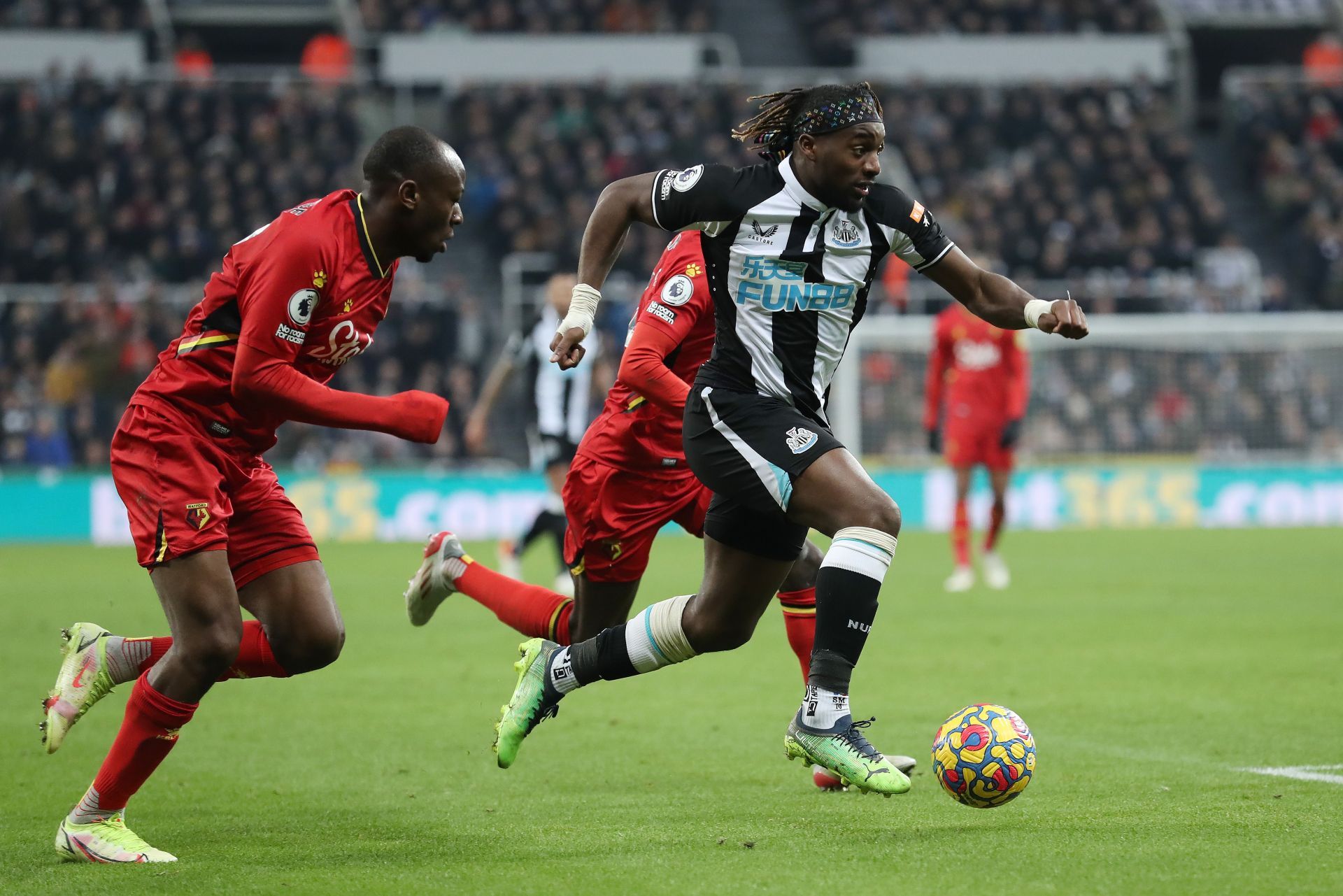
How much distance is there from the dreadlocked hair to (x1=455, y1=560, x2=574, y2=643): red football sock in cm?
204

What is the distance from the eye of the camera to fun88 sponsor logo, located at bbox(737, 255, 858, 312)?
548cm

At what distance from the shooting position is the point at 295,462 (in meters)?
20.5

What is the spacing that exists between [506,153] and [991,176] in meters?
7.66

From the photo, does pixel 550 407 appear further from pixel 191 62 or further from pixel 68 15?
pixel 68 15

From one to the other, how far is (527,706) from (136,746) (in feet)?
4.56

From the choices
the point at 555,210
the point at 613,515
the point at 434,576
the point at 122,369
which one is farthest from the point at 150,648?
the point at 555,210

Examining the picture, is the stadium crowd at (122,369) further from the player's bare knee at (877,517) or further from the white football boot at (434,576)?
the player's bare knee at (877,517)

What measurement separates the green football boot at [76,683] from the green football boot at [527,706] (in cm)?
134

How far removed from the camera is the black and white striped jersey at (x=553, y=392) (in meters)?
13.2

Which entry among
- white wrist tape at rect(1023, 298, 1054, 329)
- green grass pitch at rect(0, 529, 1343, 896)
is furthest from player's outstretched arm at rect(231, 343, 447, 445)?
white wrist tape at rect(1023, 298, 1054, 329)

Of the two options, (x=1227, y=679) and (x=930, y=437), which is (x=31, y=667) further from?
(x=930, y=437)

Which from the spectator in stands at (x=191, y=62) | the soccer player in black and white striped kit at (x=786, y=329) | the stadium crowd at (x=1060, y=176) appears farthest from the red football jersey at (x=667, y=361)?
the spectator in stands at (x=191, y=62)

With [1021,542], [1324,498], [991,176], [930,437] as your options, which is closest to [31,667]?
[930,437]

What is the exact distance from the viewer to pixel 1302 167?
28672 mm
